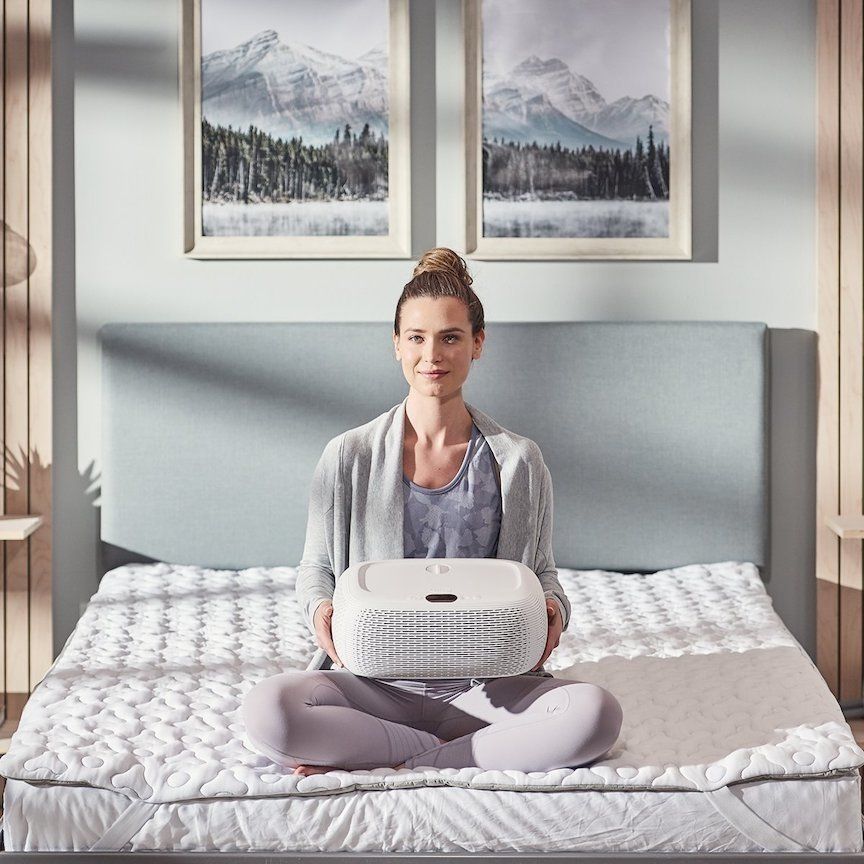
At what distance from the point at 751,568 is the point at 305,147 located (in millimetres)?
1550

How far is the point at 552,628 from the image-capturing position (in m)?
1.79

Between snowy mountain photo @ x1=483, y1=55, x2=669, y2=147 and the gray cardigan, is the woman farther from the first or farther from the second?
snowy mountain photo @ x1=483, y1=55, x2=669, y2=147

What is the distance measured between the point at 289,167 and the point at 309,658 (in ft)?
4.31

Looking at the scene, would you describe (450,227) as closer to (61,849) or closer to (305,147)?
(305,147)

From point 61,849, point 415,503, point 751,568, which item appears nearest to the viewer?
point 61,849

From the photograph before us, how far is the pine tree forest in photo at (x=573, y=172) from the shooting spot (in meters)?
2.92

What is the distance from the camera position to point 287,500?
288 centimetres

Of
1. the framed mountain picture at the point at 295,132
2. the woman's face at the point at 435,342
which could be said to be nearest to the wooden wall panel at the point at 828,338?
the framed mountain picture at the point at 295,132

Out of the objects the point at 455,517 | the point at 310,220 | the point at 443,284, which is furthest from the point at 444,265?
the point at 310,220

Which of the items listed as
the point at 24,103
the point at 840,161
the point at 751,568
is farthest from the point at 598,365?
the point at 24,103

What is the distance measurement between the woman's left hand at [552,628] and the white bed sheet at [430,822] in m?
0.22

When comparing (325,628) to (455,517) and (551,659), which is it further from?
(551,659)

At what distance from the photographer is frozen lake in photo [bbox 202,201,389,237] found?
115 inches

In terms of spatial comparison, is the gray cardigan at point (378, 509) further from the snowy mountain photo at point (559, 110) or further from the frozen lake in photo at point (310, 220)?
the snowy mountain photo at point (559, 110)
